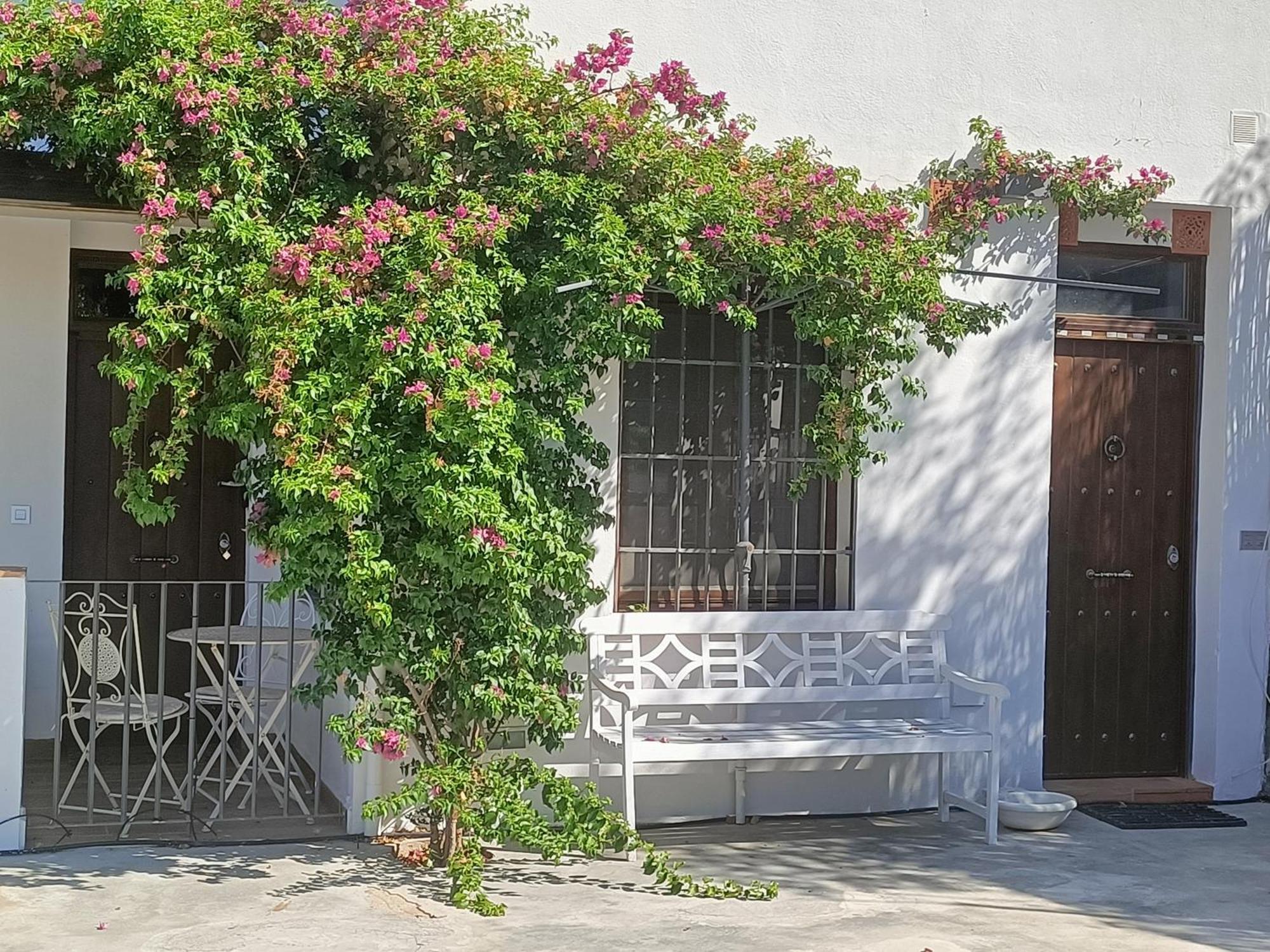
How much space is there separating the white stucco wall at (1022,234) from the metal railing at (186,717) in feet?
9.03

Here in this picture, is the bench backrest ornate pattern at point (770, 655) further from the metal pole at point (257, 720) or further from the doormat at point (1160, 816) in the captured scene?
the metal pole at point (257, 720)

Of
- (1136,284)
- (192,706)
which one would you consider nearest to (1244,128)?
(1136,284)

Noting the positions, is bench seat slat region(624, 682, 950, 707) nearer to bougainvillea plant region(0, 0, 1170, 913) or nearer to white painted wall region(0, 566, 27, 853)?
bougainvillea plant region(0, 0, 1170, 913)

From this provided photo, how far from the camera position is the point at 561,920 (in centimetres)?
496

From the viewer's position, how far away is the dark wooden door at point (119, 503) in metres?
7.93

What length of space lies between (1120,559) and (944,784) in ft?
5.23

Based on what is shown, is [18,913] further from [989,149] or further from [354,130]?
[989,149]

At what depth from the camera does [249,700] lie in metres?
6.48

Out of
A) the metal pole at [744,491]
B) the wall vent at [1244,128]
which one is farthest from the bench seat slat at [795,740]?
the wall vent at [1244,128]

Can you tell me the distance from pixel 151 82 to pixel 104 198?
872mm

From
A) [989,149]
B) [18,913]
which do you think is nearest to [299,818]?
[18,913]

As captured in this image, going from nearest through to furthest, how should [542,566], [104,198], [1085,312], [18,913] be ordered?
[18,913], [542,566], [104,198], [1085,312]

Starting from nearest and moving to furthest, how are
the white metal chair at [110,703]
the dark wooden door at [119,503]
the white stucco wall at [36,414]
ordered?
the white metal chair at [110,703] → the white stucco wall at [36,414] → the dark wooden door at [119,503]

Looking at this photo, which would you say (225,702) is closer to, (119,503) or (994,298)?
(119,503)
